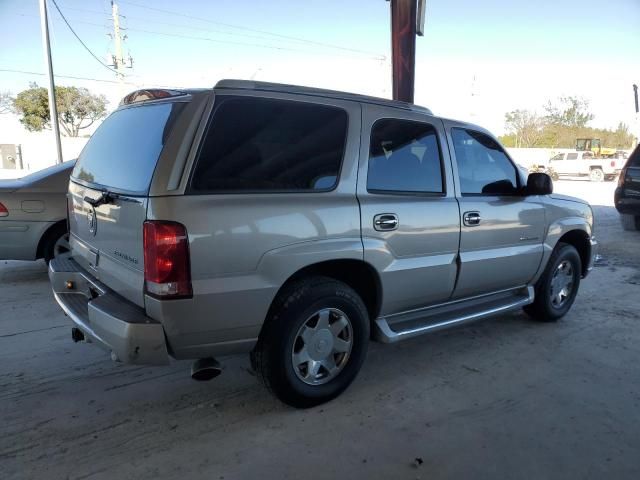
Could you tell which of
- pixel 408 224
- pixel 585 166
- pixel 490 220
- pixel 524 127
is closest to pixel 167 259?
pixel 408 224

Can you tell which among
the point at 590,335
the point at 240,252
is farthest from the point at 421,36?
the point at 240,252

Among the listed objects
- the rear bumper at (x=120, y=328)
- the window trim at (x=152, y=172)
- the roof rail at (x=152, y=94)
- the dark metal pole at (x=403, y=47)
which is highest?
the dark metal pole at (x=403, y=47)

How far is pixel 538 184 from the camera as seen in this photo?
4.19 m

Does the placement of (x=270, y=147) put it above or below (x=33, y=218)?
above

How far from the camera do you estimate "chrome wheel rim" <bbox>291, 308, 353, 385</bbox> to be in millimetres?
3092

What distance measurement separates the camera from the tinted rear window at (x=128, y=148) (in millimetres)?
2787

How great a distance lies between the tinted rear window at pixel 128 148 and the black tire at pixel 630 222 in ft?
33.5

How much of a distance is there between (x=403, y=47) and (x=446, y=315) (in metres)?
6.44

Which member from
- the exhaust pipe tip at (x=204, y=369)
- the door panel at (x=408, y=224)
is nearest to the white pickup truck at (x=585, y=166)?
the door panel at (x=408, y=224)

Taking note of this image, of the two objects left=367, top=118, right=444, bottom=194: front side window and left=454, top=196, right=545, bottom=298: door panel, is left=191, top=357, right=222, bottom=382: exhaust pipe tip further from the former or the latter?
left=454, top=196, right=545, bottom=298: door panel

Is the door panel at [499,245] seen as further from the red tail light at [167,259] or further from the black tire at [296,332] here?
the red tail light at [167,259]

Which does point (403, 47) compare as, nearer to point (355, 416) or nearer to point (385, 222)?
point (385, 222)

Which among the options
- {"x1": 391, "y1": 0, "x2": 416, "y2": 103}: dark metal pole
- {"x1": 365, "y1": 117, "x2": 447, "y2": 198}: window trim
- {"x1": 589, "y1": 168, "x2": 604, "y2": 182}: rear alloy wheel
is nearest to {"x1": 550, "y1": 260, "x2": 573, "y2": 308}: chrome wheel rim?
{"x1": 365, "y1": 117, "x2": 447, "y2": 198}: window trim

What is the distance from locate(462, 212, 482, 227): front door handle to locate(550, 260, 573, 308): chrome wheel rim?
1434 mm
